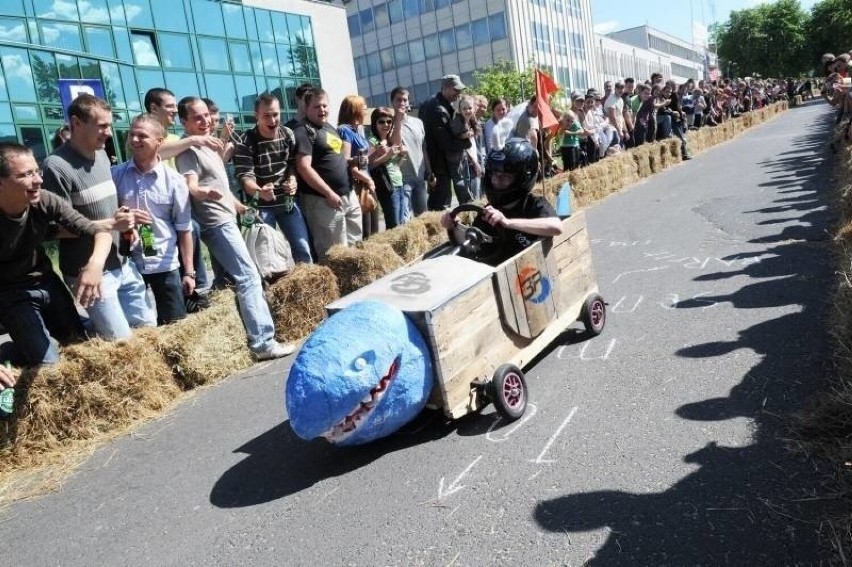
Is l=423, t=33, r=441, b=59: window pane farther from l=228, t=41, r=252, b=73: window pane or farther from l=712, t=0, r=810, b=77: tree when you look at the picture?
l=712, t=0, r=810, b=77: tree

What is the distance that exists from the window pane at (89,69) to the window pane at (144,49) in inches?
145

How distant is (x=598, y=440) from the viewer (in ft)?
11.4

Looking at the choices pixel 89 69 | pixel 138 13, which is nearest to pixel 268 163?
pixel 89 69

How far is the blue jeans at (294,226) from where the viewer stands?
6578 mm

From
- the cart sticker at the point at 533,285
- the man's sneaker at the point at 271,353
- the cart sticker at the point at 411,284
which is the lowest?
the man's sneaker at the point at 271,353

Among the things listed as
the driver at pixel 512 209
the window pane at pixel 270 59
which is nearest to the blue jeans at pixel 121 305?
the driver at pixel 512 209

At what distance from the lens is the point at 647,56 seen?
91.8m

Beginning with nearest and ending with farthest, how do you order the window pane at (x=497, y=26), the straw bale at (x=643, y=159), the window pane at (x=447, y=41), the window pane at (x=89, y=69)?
the straw bale at (x=643, y=159)
the window pane at (x=89, y=69)
the window pane at (x=497, y=26)
the window pane at (x=447, y=41)

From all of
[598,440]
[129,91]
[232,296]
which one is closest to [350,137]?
[232,296]

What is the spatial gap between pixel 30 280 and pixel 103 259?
0.61m

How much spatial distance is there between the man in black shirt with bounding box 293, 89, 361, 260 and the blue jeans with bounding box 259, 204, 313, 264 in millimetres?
176

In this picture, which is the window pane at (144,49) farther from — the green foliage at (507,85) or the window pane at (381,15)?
the window pane at (381,15)

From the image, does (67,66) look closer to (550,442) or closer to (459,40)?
(550,442)

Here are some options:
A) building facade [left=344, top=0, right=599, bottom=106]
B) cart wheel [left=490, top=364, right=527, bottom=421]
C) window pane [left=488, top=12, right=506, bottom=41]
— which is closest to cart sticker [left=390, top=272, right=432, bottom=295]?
cart wheel [left=490, top=364, right=527, bottom=421]
